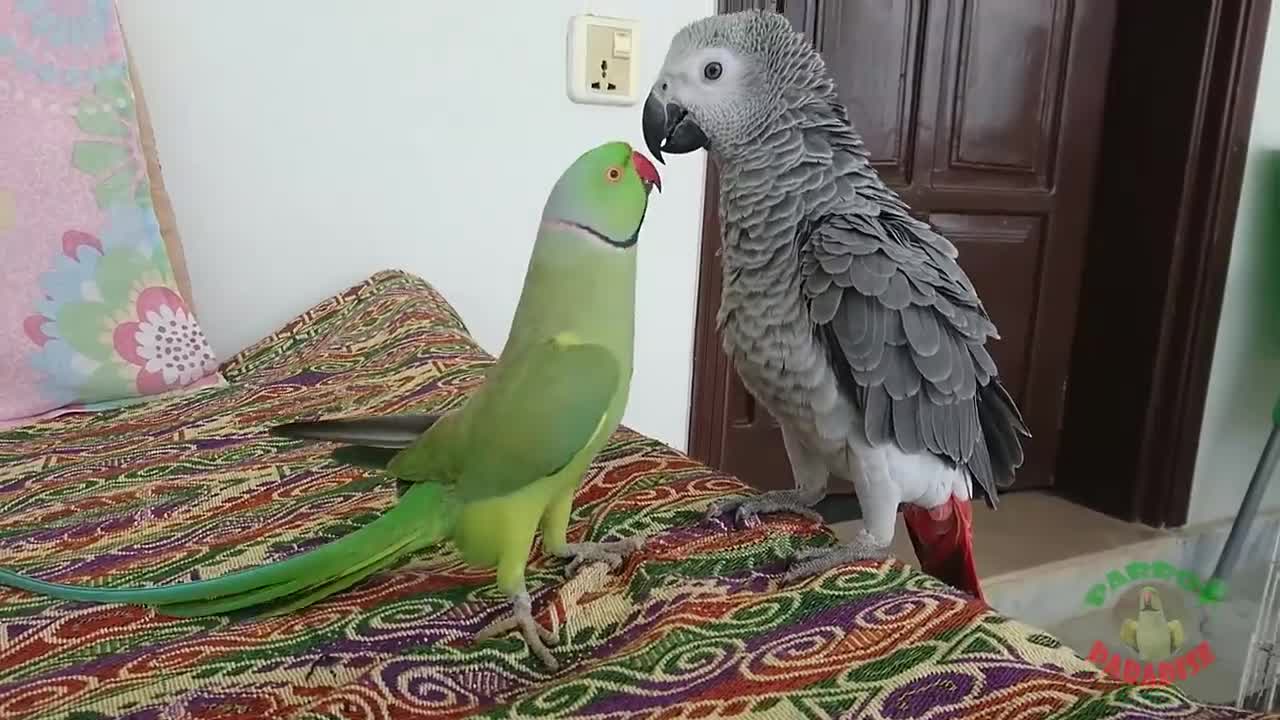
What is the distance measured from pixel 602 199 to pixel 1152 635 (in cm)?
143

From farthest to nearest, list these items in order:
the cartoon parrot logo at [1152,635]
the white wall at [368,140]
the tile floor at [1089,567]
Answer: the tile floor at [1089,567], the cartoon parrot logo at [1152,635], the white wall at [368,140]

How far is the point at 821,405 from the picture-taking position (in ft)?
2.15

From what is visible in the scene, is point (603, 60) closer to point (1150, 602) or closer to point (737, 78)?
point (737, 78)

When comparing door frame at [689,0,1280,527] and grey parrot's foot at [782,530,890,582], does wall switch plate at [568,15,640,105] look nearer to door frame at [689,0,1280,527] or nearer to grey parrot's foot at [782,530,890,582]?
door frame at [689,0,1280,527]

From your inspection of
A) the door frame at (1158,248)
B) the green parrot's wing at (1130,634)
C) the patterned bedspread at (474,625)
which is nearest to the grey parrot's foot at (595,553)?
the patterned bedspread at (474,625)

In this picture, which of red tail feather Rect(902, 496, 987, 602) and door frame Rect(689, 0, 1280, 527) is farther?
door frame Rect(689, 0, 1280, 527)

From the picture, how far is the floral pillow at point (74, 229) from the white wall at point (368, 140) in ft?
0.51

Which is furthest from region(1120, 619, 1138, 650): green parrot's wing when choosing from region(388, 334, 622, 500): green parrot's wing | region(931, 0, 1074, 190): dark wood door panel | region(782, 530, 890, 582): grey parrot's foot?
region(388, 334, 622, 500): green parrot's wing

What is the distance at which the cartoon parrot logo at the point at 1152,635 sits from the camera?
4.86 ft

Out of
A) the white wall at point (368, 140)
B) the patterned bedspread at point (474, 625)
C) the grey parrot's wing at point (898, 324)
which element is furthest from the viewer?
the white wall at point (368, 140)

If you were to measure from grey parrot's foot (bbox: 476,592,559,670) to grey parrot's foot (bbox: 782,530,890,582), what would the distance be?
5.7 inches

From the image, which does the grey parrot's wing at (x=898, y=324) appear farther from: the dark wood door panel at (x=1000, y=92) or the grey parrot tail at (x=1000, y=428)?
the dark wood door panel at (x=1000, y=92)

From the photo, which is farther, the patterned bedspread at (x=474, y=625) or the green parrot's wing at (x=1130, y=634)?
the green parrot's wing at (x=1130, y=634)

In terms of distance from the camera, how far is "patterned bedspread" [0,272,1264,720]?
408 mm
